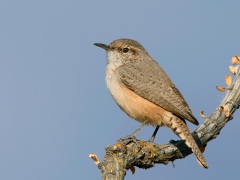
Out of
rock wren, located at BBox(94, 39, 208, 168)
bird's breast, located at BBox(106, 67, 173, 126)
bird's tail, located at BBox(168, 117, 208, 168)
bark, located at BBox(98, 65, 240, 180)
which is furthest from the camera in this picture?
bird's breast, located at BBox(106, 67, 173, 126)

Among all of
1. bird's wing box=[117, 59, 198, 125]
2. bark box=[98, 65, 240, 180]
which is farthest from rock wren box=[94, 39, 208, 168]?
bark box=[98, 65, 240, 180]

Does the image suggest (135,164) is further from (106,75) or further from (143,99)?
(106,75)

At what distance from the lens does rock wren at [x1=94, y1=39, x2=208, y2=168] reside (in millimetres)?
5836

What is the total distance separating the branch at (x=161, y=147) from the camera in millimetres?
3957

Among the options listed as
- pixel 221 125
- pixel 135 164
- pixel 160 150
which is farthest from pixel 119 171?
pixel 221 125

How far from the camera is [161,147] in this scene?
198 inches

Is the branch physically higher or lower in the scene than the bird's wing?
lower

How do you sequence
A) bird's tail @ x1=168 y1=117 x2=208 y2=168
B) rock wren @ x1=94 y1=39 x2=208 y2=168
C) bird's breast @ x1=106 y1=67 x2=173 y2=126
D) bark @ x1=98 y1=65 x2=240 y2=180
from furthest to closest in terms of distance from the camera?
bird's breast @ x1=106 y1=67 x2=173 y2=126
rock wren @ x1=94 y1=39 x2=208 y2=168
bird's tail @ x1=168 y1=117 x2=208 y2=168
bark @ x1=98 y1=65 x2=240 y2=180

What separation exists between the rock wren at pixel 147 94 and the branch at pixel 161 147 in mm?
182

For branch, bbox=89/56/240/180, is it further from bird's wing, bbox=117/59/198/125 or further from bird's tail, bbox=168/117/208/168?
bird's wing, bbox=117/59/198/125

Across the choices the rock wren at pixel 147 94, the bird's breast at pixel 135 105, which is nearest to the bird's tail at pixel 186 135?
the rock wren at pixel 147 94

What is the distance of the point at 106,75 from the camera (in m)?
6.81

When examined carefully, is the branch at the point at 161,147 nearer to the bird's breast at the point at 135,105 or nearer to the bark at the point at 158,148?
Answer: the bark at the point at 158,148

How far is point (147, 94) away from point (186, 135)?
38.8 inches
